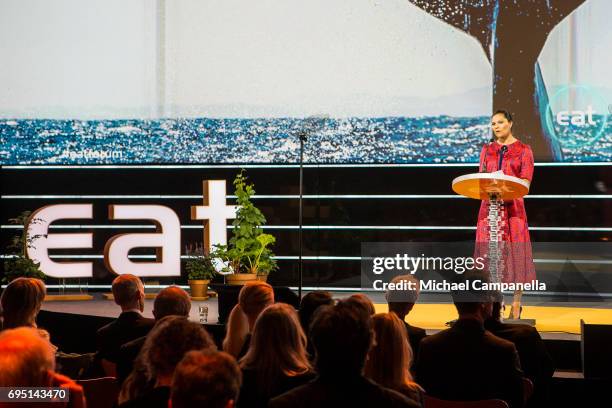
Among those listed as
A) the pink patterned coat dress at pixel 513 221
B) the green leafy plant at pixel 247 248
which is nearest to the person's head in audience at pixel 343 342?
the pink patterned coat dress at pixel 513 221

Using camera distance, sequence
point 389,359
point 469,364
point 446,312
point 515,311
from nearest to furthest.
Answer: point 389,359 < point 469,364 < point 515,311 < point 446,312

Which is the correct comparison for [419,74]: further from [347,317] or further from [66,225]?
[347,317]

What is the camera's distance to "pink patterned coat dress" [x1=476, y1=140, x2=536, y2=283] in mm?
5062

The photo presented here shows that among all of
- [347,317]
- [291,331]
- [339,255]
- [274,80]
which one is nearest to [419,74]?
[274,80]

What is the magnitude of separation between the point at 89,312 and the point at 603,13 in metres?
4.95

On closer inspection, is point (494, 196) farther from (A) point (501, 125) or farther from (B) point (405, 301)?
(B) point (405, 301)

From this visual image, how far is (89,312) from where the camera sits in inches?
237

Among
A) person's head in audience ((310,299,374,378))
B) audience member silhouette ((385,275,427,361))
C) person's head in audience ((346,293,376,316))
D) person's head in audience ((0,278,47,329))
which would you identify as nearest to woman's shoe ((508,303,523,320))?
audience member silhouette ((385,275,427,361))

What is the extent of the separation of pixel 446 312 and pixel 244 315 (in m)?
3.03

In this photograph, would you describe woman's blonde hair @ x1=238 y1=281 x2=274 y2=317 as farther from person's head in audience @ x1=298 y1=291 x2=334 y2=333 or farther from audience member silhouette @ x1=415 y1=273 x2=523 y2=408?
audience member silhouette @ x1=415 y1=273 x2=523 y2=408

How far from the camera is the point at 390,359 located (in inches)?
93.3

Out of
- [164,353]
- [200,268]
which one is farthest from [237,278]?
[164,353]

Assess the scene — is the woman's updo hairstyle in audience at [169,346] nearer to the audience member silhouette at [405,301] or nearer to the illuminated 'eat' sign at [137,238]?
the audience member silhouette at [405,301]

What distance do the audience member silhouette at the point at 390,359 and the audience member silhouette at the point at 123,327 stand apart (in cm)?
144
